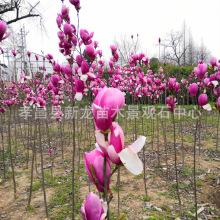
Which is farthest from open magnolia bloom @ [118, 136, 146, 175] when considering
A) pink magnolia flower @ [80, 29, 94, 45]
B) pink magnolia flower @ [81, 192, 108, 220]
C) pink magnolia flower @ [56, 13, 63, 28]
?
pink magnolia flower @ [56, 13, 63, 28]

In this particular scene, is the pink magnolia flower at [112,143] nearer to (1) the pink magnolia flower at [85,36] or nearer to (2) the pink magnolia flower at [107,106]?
(2) the pink magnolia flower at [107,106]

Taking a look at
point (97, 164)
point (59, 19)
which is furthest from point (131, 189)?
point (97, 164)

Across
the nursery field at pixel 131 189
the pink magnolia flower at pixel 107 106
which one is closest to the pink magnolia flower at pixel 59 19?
the nursery field at pixel 131 189

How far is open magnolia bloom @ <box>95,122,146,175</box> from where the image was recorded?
0.50 meters

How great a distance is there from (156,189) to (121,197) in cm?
54

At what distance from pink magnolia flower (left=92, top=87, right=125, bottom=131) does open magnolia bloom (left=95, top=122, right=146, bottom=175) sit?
2 centimetres

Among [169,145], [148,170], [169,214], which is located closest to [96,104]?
[169,214]

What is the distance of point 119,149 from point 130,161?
48 millimetres

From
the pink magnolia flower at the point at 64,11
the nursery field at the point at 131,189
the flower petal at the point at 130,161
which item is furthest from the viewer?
the nursery field at the point at 131,189

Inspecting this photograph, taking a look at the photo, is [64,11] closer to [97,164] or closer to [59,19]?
[59,19]

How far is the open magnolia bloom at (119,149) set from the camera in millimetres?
502

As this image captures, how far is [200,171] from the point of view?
3.25 meters

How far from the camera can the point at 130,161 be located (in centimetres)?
50

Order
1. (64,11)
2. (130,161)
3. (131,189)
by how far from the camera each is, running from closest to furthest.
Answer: (130,161) → (64,11) → (131,189)
